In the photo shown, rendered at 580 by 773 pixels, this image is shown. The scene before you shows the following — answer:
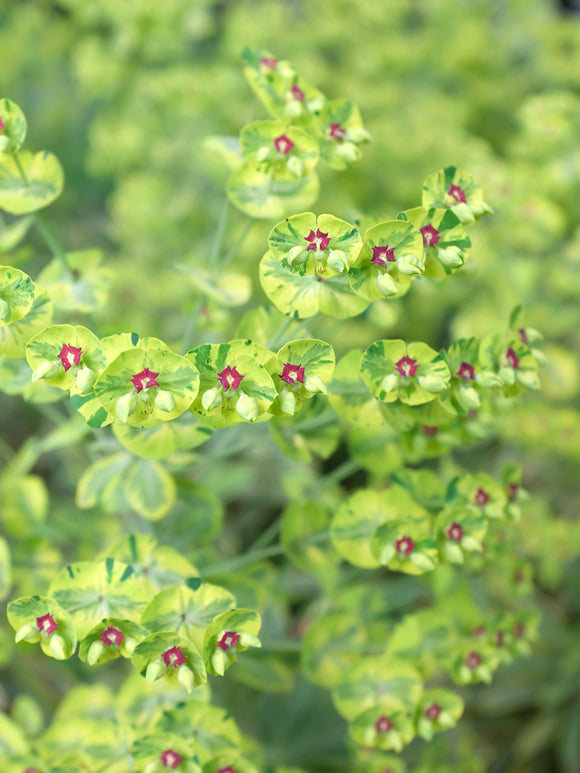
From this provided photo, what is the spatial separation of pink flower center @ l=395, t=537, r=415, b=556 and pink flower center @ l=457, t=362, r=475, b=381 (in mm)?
200

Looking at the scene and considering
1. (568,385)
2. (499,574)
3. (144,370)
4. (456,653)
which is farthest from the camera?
(568,385)

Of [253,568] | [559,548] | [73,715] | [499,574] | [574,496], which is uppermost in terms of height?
[253,568]

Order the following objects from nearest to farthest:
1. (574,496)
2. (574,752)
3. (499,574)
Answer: (499,574) < (574,752) < (574,496)

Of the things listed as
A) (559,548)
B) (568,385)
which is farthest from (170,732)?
(568,385)

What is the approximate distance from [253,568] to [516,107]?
6.85 feet

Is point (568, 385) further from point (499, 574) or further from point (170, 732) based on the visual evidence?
point (170, 732)

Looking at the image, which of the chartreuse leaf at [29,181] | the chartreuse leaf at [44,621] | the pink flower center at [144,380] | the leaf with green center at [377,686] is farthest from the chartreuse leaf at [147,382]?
the leaf with green center at [377,686]

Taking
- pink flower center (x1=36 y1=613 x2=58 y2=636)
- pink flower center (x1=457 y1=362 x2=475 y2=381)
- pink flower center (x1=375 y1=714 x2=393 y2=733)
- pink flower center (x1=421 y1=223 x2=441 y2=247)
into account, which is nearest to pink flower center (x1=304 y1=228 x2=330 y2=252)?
pink flower center (x1=421 y1=223 x2=441 y2=247)

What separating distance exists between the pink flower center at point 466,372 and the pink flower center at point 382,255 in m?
0.16

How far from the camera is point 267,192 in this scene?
0.86 meters

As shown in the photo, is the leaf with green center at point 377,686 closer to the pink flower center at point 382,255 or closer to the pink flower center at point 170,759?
the pink flower center at point 170,759

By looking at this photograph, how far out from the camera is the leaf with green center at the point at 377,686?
85 cm

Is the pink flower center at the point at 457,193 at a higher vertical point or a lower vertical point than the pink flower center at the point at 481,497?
higher

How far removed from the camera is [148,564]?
82 centimetres
